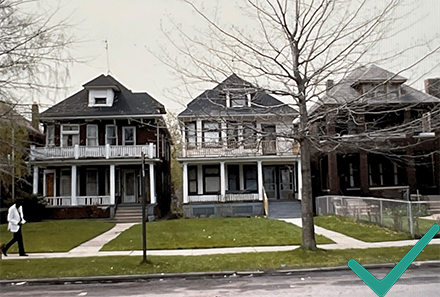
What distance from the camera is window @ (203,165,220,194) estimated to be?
29.2m

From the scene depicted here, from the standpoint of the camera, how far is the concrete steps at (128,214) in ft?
85.1

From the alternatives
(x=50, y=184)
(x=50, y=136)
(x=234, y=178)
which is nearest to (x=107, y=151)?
(x=50, y=136)

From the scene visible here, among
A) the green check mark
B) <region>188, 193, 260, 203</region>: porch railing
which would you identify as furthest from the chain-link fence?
the green check mark

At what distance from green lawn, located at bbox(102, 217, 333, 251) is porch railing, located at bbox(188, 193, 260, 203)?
5.85 m

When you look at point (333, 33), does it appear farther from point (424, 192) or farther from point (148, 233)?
point (424, 192)

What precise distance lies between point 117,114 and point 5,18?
1653 centimetres

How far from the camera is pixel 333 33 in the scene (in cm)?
1186

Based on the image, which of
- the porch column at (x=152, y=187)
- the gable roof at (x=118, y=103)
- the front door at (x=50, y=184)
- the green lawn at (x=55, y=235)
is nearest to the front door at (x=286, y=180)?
the porch column at (x=152, y=187)

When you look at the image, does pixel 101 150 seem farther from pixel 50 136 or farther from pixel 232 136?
pixel 232 136

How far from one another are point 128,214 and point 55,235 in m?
8.44

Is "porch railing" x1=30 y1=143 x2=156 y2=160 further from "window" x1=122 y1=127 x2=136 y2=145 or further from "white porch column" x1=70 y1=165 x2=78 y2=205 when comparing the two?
"window" x1=122 y1=127 x2=136 y2=145

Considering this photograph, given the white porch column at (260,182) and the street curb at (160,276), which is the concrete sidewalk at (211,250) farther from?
the white porch column at (260,182)

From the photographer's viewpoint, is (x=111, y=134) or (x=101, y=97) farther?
(x=101, y=97)

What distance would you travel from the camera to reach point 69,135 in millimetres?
28844
